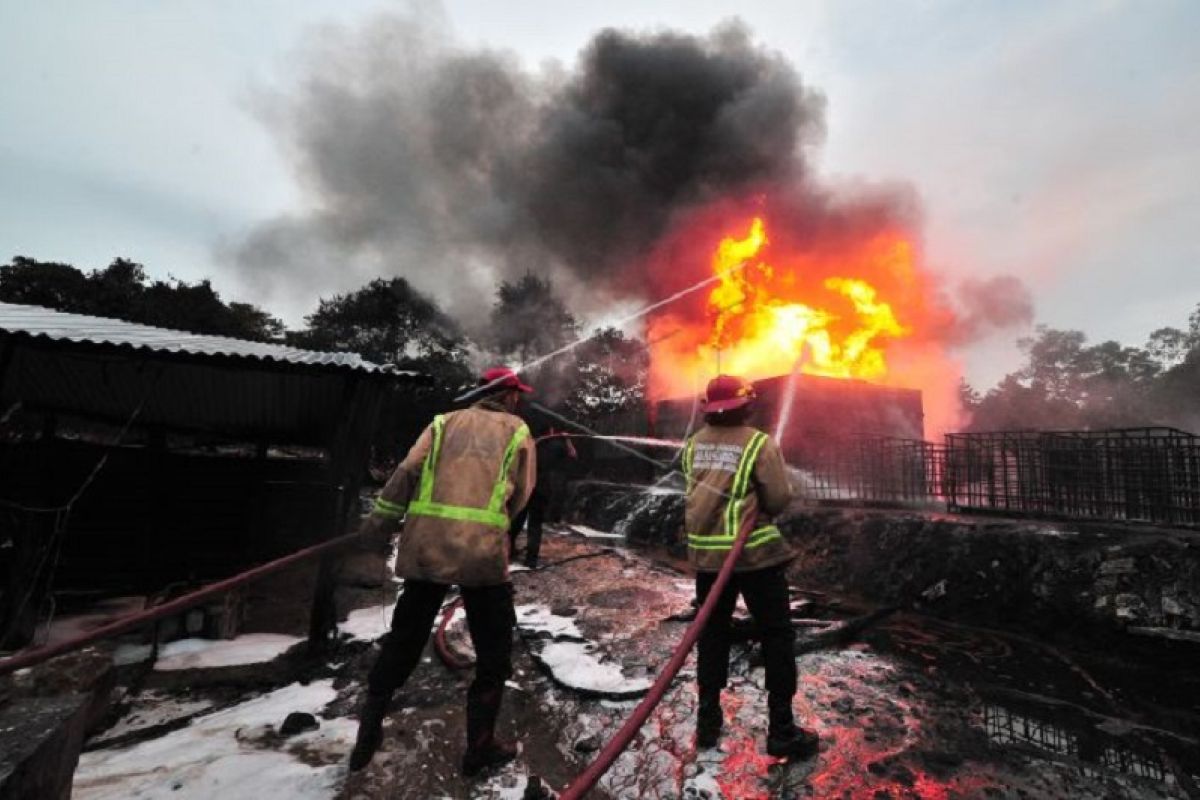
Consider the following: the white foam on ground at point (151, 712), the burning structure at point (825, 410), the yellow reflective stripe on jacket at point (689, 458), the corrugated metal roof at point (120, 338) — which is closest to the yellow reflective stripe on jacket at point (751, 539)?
the yellow reflective stripe on jacket at point (689, 458)

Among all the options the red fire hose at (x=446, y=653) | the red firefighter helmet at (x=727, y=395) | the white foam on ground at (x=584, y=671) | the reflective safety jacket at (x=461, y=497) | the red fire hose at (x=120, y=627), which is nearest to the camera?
the red fire hose at (x=120, y=627)

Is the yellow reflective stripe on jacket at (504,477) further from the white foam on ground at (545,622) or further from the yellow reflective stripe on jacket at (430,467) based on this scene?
the white foam on ground at (545,622)

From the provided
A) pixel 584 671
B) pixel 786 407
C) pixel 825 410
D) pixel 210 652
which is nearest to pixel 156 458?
pixel 210 652

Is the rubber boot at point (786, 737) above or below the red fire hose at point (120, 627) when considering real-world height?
below

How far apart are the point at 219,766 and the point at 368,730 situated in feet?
2.88

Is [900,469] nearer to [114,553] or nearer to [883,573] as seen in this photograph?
[883,573]

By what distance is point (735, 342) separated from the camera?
72.3 feet

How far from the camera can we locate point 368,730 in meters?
3.03

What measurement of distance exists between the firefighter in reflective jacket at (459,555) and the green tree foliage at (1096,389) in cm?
3126

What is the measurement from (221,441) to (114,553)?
345 centimetres

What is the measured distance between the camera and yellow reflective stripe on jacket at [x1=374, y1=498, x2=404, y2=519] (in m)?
3.14

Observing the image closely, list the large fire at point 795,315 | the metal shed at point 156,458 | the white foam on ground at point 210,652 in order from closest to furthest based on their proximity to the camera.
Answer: the white foam on ground at point 210,652 → the metal shed at point 156,458 → the large fire at point 795,315

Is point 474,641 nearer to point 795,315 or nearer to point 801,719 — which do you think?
point 801,719

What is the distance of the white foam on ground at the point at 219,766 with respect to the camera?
285 centimetres
